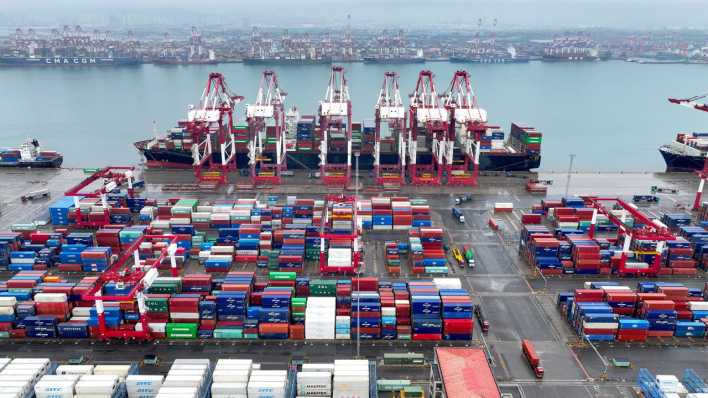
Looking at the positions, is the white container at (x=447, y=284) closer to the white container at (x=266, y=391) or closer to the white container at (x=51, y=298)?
the white container at (x=266, y=391)

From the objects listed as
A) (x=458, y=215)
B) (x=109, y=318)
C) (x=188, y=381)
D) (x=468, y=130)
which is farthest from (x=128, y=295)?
(x=468, y=130)

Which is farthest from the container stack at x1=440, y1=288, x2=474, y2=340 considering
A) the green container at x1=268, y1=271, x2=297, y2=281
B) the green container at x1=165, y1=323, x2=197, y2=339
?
the green container at x1=165, y1=323, x2=197, y2=339

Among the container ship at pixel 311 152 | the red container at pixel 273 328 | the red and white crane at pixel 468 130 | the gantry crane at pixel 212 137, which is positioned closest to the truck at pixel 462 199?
the red and white crane at pixel 468 130

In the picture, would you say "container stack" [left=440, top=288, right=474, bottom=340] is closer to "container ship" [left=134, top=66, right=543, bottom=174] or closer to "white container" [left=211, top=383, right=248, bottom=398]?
"white container" [left=211, top=383, right=248, bottom=398]

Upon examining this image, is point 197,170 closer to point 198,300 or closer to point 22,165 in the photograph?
point 22,165

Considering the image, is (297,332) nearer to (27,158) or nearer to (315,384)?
(315,384)

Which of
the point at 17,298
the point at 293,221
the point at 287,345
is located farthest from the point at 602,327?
the point at 17,298
